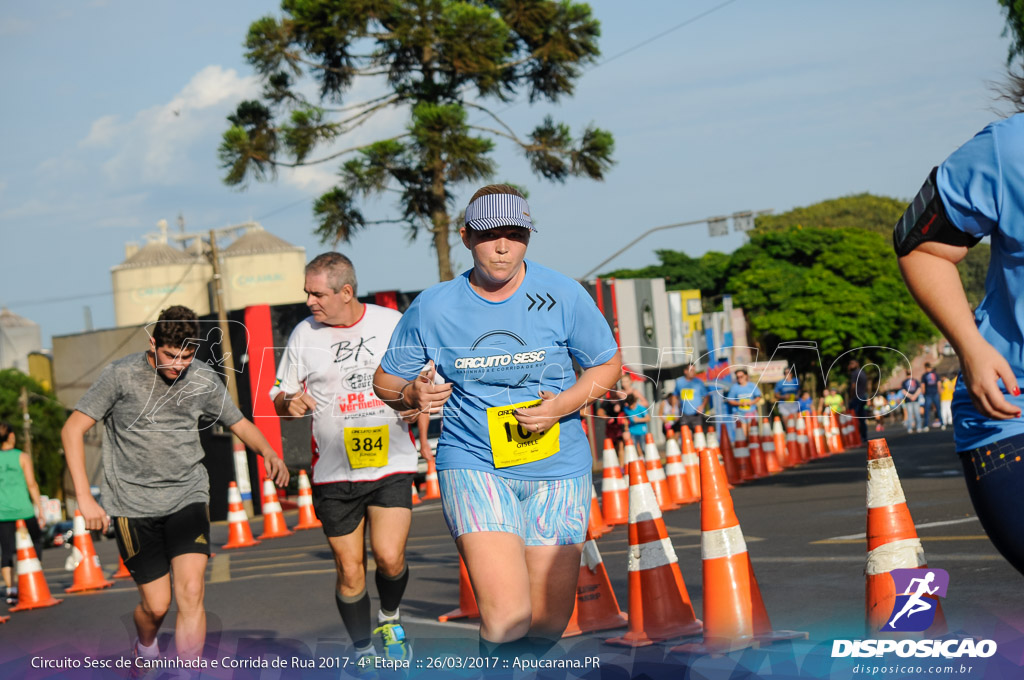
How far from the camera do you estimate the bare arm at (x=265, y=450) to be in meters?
6.05

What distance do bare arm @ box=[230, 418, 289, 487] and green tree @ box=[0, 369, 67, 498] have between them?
2018 inches

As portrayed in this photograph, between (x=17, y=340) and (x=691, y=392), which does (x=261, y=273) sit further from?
(x=691, y=392)

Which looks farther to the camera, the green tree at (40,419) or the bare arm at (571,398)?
the green tree at (40,419)

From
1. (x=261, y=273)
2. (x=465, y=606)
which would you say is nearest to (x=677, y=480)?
(x=465, y=606)

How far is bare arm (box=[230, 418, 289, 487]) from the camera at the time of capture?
6.05 m

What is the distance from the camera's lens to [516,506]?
4.41 meters

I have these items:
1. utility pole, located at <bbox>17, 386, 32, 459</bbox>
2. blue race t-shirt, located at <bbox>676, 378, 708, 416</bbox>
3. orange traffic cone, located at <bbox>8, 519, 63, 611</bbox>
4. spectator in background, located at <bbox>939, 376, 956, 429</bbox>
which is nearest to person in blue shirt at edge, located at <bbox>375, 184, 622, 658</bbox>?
orange traffic cone, located at <bbox>8, 519, 63, 611</bbox>

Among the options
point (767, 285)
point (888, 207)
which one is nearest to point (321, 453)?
point (767, 285)

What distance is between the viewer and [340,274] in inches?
248

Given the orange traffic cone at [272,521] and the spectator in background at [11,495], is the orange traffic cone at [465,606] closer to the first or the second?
the spectator in background at [11,495]

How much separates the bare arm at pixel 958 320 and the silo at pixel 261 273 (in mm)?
74655

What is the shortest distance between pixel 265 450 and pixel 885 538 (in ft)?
10.9

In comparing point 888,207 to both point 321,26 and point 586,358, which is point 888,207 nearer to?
point 321,26

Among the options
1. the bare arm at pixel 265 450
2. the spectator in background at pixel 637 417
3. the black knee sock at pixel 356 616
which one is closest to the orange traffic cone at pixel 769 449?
the spectator in background at pixel 637 417
